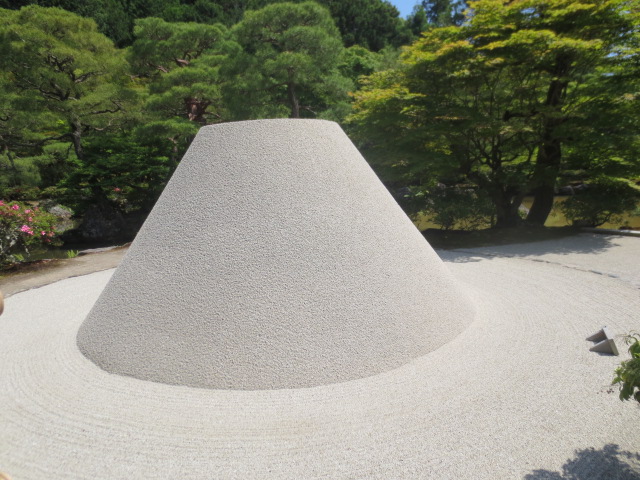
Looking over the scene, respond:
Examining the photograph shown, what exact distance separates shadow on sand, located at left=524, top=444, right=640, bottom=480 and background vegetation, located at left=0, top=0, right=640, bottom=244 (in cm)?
708

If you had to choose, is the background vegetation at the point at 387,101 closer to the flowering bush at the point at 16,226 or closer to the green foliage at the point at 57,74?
the green foliage at the point at 57,74

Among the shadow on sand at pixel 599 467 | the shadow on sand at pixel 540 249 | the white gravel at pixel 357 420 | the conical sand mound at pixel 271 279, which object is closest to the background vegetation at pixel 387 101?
the shadow on sand at pixel 540 249

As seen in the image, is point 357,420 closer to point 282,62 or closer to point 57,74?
point 282,62

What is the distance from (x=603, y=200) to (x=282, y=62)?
33.4ft

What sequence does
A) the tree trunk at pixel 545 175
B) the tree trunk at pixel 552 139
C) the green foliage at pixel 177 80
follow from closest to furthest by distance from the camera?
the tree trunk at pixel 552 139
the tree trunk at pixel 545 175
the green foliage at pixel 177 80

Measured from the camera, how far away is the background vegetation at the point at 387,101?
796 centimetres

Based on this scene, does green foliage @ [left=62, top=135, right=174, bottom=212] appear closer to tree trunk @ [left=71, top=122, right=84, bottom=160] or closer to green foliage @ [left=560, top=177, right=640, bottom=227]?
tree trunk @ [left=71, top=122, right=84, bottom=160]

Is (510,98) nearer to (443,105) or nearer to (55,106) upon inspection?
(443,105)

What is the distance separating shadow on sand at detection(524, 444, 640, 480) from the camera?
222cm

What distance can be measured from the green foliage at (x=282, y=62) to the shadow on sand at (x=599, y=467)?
1320cm

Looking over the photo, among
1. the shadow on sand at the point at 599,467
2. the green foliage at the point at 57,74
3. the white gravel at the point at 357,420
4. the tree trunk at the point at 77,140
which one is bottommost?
the white gravel at the point at 357,420

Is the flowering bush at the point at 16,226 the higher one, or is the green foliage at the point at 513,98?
the green foliage at the point at 513,98

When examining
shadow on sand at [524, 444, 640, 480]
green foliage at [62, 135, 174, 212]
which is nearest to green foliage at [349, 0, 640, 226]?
shadow on sand at [524, 444, 640, 480]

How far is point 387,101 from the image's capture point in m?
9.19
